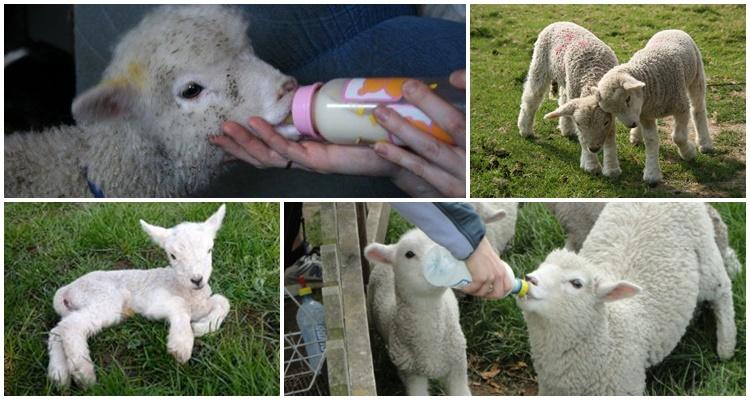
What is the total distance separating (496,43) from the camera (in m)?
2.69

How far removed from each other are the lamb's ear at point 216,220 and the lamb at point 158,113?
0.11 metres

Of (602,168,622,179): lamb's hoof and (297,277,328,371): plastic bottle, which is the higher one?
(602,168,622,179): lamb's hoof

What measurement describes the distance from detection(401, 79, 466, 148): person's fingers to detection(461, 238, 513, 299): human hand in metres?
0.37

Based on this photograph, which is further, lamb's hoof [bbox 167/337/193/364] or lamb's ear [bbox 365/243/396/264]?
lamb's ear [bbox 365/243/396/264]

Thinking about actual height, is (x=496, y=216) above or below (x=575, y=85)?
below

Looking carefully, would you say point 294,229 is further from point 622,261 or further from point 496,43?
point 622,261

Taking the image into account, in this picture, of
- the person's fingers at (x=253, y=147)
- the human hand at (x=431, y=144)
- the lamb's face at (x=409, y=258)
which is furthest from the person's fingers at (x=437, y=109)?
the person's fingers at (x=253, y=147)

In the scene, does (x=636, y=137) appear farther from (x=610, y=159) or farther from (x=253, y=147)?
(x=253, y=147)

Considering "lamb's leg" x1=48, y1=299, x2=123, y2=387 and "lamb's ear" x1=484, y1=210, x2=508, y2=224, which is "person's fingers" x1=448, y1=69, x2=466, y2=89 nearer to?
"lamb's ear" x1=484, y1=210, x2=508, y2=224

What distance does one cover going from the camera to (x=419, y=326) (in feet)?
8.55

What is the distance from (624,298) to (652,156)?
0.46 m

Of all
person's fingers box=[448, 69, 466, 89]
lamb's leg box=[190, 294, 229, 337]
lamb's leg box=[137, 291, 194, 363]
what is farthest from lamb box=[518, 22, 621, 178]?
lamb's leg box=[137, 291, 194, 363]

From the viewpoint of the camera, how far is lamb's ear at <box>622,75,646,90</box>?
8.78 feet

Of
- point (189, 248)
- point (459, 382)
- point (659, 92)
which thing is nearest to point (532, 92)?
point (659, 92)
